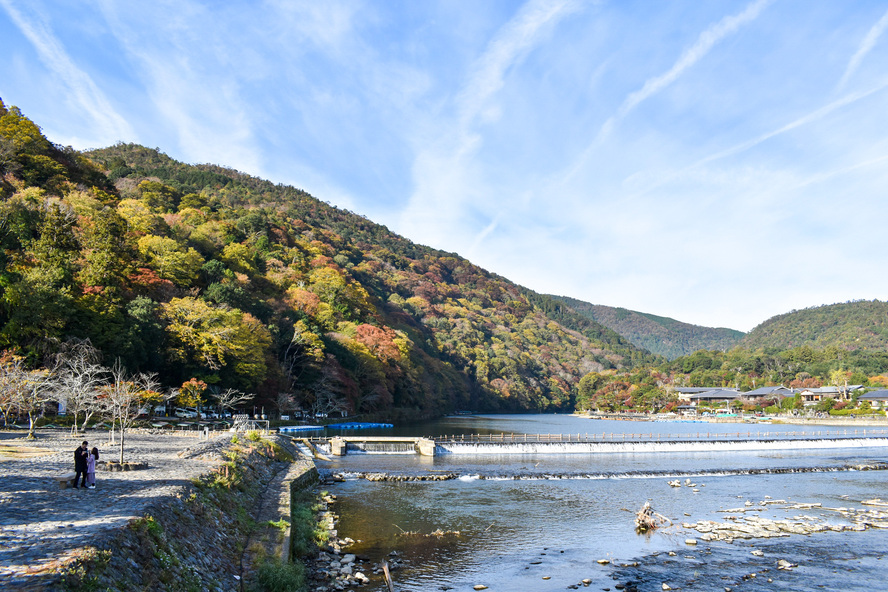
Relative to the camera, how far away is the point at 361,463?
32688 millimetres

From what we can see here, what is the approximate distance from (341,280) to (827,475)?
216ft

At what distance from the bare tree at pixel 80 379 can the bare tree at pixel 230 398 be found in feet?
29.9

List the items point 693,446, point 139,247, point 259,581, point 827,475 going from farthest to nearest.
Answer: point 139,247 < point 693,446 < point 827,475 < point 259,581

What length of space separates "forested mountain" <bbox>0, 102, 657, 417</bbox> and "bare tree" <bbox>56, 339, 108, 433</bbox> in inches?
58.4

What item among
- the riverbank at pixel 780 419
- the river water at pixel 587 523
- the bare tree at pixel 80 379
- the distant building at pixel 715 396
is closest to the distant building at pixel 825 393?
the riverbank at pixel 780 419

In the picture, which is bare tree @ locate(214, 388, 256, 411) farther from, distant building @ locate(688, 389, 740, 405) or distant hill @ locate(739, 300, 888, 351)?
distant hill @ locate(739, 300, 888, 351)

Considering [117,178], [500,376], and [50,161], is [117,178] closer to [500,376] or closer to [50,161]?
[50,161]

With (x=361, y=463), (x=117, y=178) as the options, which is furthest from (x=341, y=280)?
(x=361, y=463)

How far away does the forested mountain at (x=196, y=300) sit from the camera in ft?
114

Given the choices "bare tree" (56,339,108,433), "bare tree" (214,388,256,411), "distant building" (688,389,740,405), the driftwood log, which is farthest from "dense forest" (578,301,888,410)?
"bare tree" (56,339,108,433)

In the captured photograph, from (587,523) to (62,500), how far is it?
1645cm

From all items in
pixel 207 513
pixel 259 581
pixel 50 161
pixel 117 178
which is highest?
pixel 117 178

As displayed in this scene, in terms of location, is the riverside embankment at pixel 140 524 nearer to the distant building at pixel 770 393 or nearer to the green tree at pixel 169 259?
the green tree at pixel 169 259

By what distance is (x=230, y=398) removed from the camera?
4397cm
